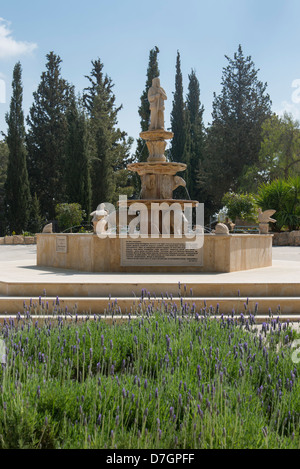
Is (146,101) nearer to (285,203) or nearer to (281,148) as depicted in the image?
(281,148)

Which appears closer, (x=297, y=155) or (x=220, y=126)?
(x=297, y=155)

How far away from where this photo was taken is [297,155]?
33.8 metres

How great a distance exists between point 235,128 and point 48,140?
15109mm

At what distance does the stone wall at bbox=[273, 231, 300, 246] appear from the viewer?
22.5m

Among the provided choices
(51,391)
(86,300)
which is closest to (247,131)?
(86,300)

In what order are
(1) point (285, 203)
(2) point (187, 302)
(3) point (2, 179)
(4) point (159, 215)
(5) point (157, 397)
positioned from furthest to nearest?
(3) point (2, 179) < (1) point (285, 203) < (4) point (159, 215) < (2) point (187, 302) < (5) point (157, 397)

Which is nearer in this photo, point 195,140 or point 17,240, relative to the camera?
point 17,240

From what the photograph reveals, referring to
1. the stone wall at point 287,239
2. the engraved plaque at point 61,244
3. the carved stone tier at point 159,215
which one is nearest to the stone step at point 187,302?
the engraved plaque at point 61,244

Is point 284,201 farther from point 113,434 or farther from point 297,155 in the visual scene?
point 113,434

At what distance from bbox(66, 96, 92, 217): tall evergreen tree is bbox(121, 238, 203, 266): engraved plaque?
2186 cm

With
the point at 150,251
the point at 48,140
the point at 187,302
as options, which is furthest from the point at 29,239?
the point at 187,302

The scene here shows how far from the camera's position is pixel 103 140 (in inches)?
1303

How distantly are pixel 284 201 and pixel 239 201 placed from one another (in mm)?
2344

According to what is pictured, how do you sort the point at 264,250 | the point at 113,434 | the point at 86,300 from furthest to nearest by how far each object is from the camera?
the point at 264,250, the point at 86,300, the point at 113,434
